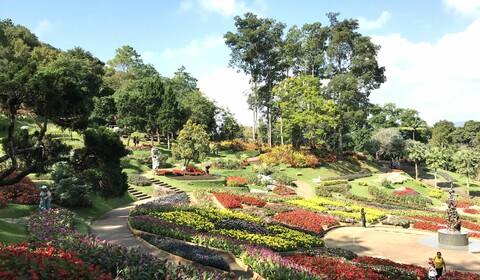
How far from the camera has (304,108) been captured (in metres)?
58.1

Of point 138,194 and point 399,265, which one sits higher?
point 138,194

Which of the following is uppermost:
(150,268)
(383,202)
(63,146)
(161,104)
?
(161,104)

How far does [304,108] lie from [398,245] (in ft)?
126

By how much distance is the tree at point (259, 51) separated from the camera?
202 feet

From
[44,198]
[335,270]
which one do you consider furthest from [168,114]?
[335,270]

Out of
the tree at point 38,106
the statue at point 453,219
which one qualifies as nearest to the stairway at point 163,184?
the tree at point 38,106

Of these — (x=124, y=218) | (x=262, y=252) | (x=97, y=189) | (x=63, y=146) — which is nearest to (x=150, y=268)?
(x=262, y=252)

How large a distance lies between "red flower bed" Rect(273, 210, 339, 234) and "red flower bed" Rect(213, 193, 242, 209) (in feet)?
11.0

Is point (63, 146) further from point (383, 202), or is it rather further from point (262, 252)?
point (383, 202)

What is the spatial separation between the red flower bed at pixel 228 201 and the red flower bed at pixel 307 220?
3.35 metres

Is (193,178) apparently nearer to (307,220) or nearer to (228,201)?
(228,201)

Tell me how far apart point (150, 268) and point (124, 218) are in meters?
14.7

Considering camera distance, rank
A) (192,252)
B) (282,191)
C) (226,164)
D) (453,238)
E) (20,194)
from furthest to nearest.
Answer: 1. (226,164)
2. (282,191)
3. (20,194)
4. (453,238)
5. (192,252)

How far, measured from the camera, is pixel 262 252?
13.8 m
